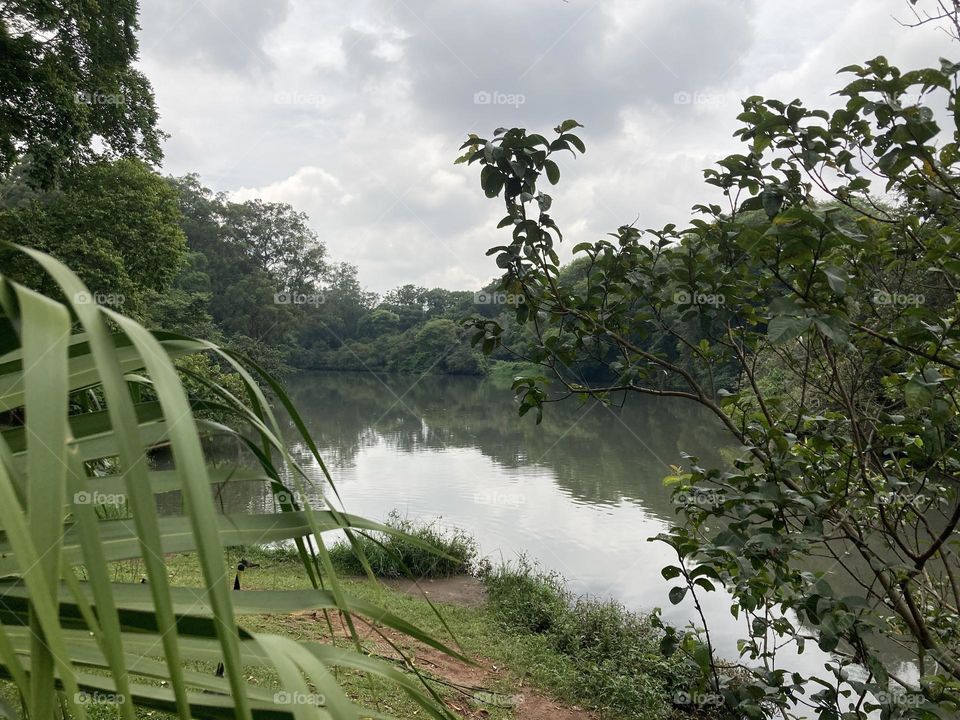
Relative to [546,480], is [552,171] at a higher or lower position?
higher

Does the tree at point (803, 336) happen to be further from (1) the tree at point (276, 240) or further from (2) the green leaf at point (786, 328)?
(1) the tree at point (276, 240)

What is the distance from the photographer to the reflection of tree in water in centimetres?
1467

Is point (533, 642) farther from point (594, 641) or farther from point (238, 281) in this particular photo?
point (238, 281)

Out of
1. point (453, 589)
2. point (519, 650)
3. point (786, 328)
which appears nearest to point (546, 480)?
point (453, 589)

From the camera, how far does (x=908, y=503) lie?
1857 millimetres

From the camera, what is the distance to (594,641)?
5.79 meters

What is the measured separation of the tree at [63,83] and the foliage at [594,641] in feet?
28.8

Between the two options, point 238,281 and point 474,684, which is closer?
point 474,684

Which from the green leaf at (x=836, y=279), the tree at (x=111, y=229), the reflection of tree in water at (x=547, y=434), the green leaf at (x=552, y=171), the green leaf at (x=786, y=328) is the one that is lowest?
the reflection of tree in water at (x=547, y=434)

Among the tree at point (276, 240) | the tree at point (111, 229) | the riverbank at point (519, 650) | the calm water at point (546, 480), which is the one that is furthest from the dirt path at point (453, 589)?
the tree at point (276, 240)

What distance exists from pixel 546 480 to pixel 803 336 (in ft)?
41.0

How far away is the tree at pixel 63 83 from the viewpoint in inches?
383

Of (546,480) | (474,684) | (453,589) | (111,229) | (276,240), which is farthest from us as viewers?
(276,240)

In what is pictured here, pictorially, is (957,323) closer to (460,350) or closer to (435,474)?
(435,474)
